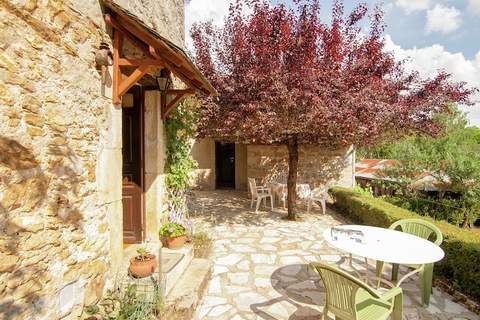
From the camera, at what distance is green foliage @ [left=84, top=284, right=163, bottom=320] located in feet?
8.99

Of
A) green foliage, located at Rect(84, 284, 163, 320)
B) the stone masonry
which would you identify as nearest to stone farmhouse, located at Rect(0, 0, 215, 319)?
the stone masonry

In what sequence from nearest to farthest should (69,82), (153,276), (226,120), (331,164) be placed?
(69,82) < (153,276) < (226,120) < (331,164)

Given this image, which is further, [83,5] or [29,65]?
[83,5]

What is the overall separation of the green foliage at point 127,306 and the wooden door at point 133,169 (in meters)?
1.68

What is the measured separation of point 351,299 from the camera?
2398 mm

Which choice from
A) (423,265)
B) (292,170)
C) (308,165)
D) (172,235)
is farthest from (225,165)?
(423,265)

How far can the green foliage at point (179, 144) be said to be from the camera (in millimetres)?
5109

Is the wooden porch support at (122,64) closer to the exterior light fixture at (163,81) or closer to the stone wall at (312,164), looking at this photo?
the exterior light fixture at (163,81)

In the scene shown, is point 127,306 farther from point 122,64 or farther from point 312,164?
point 312,164

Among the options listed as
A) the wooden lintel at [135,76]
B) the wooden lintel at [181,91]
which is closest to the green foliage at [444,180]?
the wooden lintel at [181,91]

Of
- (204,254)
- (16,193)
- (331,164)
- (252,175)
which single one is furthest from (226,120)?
(331,164)

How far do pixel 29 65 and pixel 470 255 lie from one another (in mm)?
5671

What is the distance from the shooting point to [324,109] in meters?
5.75

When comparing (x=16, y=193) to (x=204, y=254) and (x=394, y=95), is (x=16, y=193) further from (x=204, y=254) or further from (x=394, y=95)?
(x=394, y=95)
